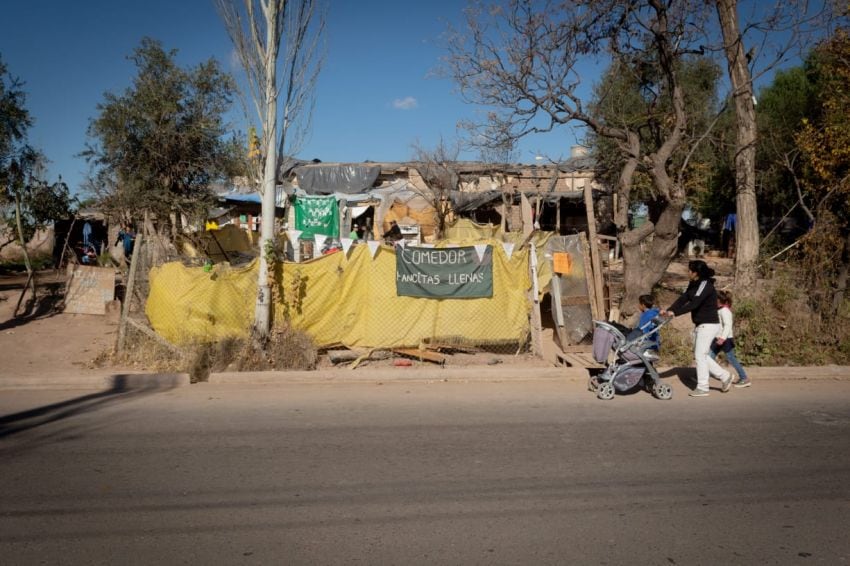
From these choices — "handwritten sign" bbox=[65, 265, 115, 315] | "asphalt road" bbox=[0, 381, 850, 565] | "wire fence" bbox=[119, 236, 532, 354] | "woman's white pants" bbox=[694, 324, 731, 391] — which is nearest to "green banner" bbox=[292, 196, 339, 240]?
"handwritten sign" bbox=[65, 265, 115, 315]

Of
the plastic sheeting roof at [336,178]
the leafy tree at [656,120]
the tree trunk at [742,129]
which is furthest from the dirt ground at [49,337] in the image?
the tree trunk at [742,129]

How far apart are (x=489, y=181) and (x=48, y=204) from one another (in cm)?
1604

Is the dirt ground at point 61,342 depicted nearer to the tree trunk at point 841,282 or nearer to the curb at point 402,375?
the curb at point 402,375

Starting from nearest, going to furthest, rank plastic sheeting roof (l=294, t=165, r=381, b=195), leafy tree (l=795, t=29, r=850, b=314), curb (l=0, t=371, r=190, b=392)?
curb (l=0, t=371, r=190, b=392), leafy tree (l=795, t=29, r=850, b=314), plastic sheeting roof (l=294, t=165, r=381, b=195)

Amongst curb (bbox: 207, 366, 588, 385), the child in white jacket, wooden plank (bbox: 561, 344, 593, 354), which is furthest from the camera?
wooden plank (bbox: 561, 344, 593, 354)

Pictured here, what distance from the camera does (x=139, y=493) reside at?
4.82m

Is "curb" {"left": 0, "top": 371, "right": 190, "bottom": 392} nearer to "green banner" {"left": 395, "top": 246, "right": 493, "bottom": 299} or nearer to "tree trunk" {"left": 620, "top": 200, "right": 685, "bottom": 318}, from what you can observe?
"green banner" {"left": 395, "top": 246, "right": 493, "bottom": 299}

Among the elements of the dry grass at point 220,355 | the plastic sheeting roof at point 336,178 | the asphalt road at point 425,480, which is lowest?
the asphalt road at point 425,480

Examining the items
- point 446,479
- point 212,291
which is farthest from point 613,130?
point 446,479

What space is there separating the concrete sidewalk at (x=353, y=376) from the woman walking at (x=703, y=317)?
1233 mm

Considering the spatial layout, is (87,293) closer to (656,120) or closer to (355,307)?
(355,307)

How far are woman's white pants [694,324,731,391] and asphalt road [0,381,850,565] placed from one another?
0.90ft

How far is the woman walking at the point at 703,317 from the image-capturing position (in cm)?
793

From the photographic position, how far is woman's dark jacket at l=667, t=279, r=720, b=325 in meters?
7.92
